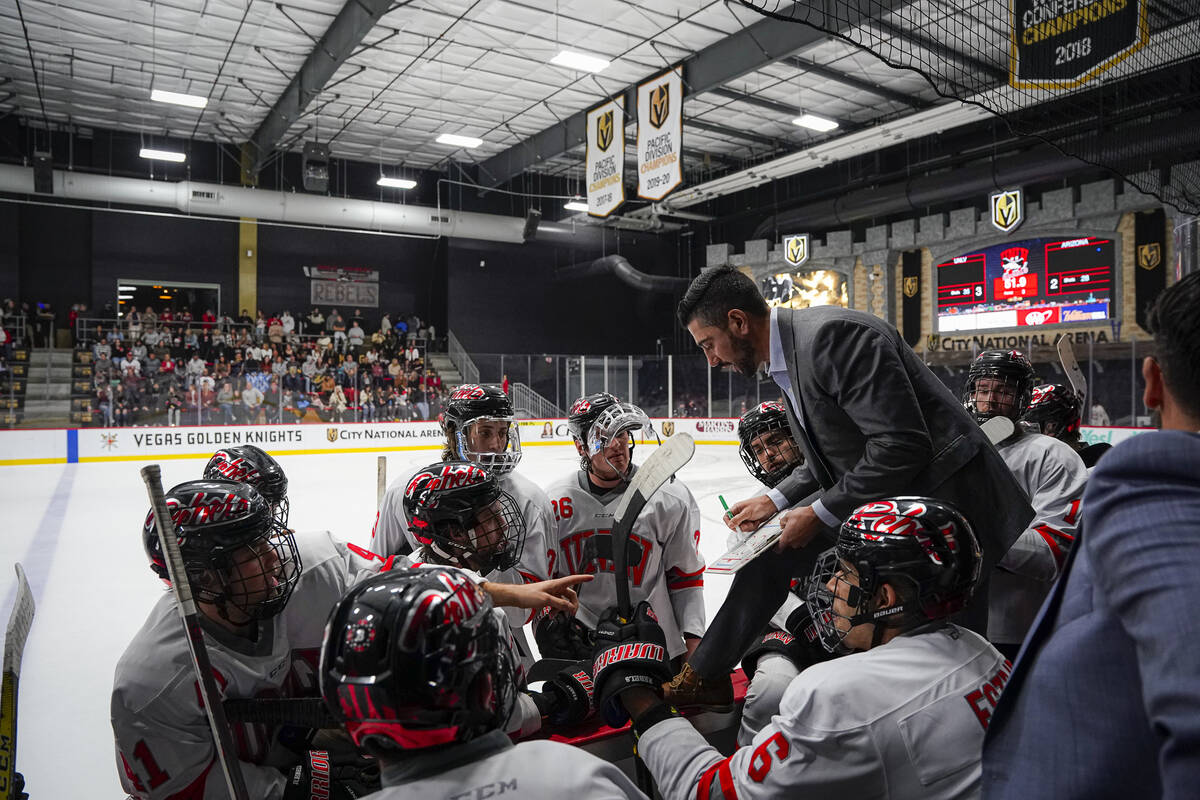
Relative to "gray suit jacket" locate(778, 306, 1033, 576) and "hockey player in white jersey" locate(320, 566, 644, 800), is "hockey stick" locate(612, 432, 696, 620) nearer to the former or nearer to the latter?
"gray suit jacket" locate(778, 306, 1033, 576)

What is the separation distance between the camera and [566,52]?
11516mm

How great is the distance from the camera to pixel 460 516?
182cm

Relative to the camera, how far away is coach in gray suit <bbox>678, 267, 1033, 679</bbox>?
1854 mm

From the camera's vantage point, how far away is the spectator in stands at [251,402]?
1266 cm

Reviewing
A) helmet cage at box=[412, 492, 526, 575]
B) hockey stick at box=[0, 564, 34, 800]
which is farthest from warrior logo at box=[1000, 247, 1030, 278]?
hockey stick at box=[0, 564, 34, 800]

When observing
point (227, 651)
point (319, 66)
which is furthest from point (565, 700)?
point (319, 66)

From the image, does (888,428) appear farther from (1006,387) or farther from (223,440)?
(223,440)

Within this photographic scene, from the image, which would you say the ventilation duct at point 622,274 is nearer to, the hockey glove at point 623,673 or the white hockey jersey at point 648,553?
the white hockey jersey at point 648,553

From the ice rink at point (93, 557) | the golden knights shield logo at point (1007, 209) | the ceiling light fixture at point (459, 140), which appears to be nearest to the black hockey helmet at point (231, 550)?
the ice rink at point (93, 557)

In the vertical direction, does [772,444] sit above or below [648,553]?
above

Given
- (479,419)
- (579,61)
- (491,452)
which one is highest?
(579,61)

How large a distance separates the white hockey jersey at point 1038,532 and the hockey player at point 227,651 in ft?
4.43

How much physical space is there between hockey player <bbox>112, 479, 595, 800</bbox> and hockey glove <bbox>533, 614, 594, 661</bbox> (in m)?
0.57

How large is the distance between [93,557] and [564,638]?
5.03m
